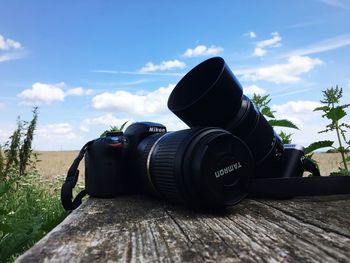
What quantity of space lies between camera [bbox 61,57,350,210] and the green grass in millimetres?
247

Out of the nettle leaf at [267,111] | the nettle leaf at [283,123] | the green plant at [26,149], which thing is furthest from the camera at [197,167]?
the green plant at [26,149]

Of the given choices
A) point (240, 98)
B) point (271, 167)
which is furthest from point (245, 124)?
point (271, 167)

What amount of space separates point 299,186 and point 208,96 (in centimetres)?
61

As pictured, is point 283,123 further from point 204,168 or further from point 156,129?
point 204,168

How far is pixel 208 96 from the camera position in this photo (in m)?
1.71

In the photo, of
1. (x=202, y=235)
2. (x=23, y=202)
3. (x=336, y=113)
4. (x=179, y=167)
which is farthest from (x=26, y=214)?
(x=202, y=235)

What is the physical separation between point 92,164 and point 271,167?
91cm

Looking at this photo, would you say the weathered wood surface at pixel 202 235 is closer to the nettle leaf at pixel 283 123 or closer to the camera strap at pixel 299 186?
the camera strap at pixel 299 186

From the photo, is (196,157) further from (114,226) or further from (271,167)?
(271,167)

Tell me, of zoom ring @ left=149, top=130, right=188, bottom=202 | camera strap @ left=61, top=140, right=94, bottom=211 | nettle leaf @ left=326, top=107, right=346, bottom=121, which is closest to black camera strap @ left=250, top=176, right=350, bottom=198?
zoom ring @ left=149, top=130, right=188, bottom=202

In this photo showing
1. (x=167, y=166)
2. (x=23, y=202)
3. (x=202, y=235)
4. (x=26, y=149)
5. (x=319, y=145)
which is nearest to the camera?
(x=202, y=235)

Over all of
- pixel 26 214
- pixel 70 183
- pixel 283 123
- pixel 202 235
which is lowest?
pixel 26 214

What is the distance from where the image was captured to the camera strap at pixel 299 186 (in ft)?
6.08

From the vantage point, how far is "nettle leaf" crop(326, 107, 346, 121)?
2574 mm
